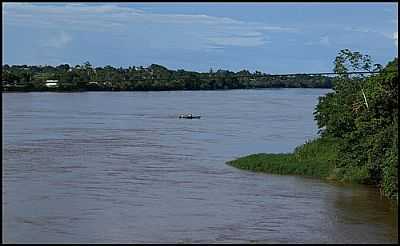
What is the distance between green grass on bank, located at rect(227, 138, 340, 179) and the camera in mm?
22703

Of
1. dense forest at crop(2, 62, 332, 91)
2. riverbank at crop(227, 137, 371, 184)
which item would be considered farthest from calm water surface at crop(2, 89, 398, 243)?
dense forest at crop(2, 62, 332, 91)

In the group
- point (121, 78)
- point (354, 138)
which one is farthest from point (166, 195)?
point (121, 78)

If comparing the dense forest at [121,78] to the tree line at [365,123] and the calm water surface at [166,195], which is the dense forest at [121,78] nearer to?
the calm water surface at [166,195]

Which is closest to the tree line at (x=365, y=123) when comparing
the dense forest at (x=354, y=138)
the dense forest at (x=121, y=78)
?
the dense forest at (x=354, y=138)

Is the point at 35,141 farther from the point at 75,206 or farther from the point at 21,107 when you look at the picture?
the point at 21,107

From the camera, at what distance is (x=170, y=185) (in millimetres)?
20828

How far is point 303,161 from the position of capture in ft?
78.2

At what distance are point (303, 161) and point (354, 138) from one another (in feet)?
13.1

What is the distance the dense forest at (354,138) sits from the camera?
60.7 ft

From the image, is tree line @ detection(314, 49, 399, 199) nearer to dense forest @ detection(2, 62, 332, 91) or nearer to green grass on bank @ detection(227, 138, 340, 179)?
green grass on bank @ detection(227, 138, 340, 179)

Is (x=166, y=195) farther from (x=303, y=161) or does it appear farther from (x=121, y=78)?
(x=121, y=78)

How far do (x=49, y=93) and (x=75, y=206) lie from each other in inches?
2291

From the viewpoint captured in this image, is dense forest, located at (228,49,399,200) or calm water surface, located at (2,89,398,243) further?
dense forest, located at (228,49,399,200)

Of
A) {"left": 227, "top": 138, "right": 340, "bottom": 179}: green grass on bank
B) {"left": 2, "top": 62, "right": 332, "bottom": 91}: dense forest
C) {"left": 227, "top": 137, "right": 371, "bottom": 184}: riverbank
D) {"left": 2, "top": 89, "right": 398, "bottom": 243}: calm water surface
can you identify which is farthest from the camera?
{"left": 2, "top": 62, "right": 332, "bottom": 91}: dense forest
